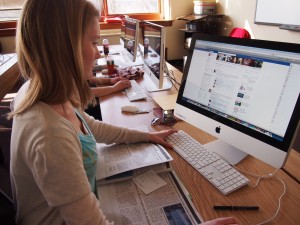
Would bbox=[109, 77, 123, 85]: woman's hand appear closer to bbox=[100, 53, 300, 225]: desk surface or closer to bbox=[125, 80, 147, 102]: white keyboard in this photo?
bbox=[125, 80, 147, 102]: white keyboard

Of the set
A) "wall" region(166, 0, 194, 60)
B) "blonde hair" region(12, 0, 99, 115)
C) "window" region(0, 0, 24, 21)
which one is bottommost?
"wall" region(166, 0, 194, 60)

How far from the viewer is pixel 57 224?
28.0 inches

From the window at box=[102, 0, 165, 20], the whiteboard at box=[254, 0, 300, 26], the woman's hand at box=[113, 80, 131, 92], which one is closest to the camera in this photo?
the woman's hand at box=[113, 80, 131, 92]

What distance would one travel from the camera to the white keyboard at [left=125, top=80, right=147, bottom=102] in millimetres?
1537

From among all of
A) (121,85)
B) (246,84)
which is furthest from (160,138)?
(121,85)

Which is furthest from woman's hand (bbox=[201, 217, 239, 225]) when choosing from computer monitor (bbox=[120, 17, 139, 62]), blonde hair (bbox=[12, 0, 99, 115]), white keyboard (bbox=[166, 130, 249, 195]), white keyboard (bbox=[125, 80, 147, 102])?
computer monitor (bbox=[120, 17, 139, 62])

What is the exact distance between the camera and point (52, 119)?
0.63m

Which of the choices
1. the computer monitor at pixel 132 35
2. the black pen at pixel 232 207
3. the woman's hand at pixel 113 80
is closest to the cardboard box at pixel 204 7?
the computer monitor at pixel 132 35

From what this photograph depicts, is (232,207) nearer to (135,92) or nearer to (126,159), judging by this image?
(126,159)

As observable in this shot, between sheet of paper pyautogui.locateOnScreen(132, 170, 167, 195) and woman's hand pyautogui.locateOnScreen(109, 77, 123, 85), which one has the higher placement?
sheet of paper pyautogui.locateOnScreen(132, 170, 167, 195)

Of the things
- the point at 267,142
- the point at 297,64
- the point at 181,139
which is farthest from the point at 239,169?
the point at 297,64

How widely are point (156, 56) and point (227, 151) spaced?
835mm

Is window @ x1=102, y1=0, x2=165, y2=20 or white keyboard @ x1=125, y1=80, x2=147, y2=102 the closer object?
white keyboard @ x1=125, y1=80, x2=147, y2=102

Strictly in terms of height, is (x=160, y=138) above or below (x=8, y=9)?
below
